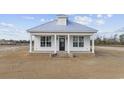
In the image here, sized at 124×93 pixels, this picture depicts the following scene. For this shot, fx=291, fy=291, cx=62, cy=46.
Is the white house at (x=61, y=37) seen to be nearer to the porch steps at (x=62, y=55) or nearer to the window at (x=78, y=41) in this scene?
the window at (x=78, y=41)

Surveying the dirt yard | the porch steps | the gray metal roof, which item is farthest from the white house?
the dirt yard

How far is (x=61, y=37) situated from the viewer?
21.3 metres

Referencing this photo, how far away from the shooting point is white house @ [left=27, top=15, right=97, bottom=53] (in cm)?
2045

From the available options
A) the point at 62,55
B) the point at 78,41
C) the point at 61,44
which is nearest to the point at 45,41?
the point at 61,44

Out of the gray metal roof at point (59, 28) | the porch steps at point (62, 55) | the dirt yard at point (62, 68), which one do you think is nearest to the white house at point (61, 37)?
the gray metal roof at point (59, 28)

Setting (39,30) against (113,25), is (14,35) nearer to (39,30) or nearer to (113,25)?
(39,30)

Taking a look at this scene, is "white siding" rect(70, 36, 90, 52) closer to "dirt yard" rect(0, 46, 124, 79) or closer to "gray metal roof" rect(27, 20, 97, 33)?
"gray metal roof" rect(27, 20, 97, 33)

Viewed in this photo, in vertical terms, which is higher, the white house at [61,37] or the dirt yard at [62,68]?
the white house at [61,37]

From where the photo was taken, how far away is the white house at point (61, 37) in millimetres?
20453

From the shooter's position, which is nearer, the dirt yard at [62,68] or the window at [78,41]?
the dirt yard at [62,68]

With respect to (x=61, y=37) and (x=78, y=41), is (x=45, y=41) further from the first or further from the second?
(x=78, y=41)

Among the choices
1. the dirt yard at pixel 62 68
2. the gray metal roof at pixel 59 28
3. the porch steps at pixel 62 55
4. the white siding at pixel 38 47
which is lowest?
the dirt yard at pixel 62 68

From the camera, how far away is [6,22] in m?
16.6

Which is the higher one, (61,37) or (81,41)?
(61,37)
